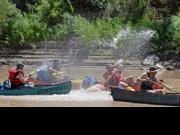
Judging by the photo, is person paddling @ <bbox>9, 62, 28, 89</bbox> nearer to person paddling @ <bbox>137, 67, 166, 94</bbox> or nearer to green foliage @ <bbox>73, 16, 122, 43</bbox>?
person paddling @ <bbox>137, 67, 166, 94</bbox>

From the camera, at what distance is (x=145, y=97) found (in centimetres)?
1101

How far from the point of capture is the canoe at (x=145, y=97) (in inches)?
415

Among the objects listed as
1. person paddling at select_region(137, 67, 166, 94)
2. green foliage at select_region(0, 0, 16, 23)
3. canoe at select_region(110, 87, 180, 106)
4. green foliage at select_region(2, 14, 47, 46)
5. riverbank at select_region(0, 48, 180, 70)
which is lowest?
riverbank at select_region(0, 48, 180, 70)

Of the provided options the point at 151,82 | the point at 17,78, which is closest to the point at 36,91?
the point at 17,78

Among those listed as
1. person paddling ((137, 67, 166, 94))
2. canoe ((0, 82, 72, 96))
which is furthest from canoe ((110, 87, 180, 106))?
canoe ((0, 82, 72, 96))

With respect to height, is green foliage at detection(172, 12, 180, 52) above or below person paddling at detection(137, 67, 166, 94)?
above

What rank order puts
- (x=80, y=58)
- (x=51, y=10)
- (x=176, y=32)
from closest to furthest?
1. (x=80, y=58)
2. (x=176, y=32)
3. (x=51, y=10)

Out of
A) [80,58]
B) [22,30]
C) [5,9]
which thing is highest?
[5,9]

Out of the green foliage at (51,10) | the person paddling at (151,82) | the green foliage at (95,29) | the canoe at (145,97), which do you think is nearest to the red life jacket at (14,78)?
the canoe at (145,97)

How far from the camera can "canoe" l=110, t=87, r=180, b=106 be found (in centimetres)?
1054

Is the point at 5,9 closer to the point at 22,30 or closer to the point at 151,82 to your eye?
the point at 22,30
